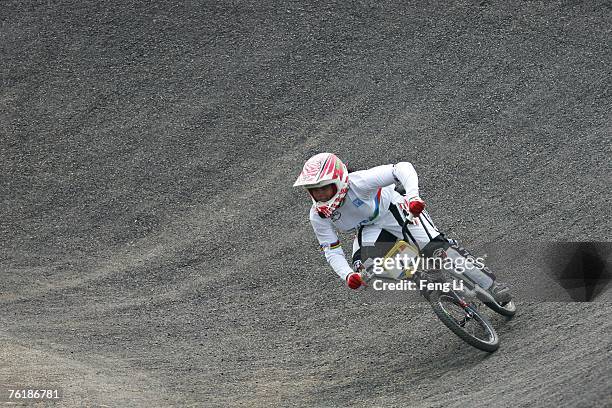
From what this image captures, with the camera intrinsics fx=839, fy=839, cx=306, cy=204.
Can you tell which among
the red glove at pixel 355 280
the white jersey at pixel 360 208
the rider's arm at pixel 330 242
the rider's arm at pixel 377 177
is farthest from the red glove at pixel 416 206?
the rider's arm at pixel 330 242

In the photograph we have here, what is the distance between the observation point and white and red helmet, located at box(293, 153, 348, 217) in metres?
10.3

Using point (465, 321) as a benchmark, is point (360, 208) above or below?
above

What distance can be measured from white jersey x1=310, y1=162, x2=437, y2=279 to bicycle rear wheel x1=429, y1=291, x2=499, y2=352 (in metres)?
1.20

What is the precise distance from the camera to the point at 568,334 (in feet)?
35.6

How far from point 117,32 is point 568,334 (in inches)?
608

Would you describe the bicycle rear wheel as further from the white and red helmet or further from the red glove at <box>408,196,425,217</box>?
the white and red helmet

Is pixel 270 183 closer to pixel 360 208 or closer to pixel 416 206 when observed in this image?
pixel 360 208

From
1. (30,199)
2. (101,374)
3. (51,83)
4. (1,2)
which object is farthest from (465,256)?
(1,2)

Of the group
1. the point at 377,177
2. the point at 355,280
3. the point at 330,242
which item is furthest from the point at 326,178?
the point at 355,280

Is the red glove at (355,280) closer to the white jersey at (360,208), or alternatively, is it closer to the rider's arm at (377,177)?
the white jersey at (360,208)

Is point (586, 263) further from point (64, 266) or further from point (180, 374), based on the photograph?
point (64, 266)

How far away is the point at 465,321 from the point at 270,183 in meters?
7.50

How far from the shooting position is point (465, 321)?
11188mm

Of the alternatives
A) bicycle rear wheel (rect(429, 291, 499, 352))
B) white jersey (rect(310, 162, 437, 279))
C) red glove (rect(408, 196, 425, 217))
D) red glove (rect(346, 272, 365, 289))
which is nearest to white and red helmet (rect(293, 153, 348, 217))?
white jersey (rect(310, 162, 437, 279))
